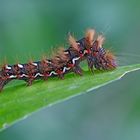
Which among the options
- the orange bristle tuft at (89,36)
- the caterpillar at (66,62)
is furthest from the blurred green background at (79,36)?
the orange bristle tuft at (89,36)

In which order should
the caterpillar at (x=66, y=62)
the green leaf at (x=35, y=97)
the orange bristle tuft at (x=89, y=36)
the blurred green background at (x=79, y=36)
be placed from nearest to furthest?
the green leaf at (x=35, y=97) < the caterpillar at (x=66, y=62) < the orange bristle tuft at (x=89, y=36) < the blurred green background at (x=79, y=36)

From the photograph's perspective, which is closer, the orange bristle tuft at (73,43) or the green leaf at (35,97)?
the green leaf at (35,97)

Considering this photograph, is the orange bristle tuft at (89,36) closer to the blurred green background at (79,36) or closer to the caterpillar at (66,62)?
the caterpillar at (66,62)

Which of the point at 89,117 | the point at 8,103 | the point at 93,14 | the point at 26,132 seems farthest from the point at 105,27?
the point at 8,103

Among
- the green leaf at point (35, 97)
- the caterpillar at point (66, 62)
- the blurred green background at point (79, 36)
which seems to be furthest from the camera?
the blurred green background at point (79, 36)

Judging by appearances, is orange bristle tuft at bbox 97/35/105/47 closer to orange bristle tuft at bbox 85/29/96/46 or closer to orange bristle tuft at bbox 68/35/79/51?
orange bristle tuft at bbox 85/29/96/46

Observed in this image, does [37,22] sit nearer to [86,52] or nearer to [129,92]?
[86,52]

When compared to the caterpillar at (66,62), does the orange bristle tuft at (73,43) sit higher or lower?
higher
